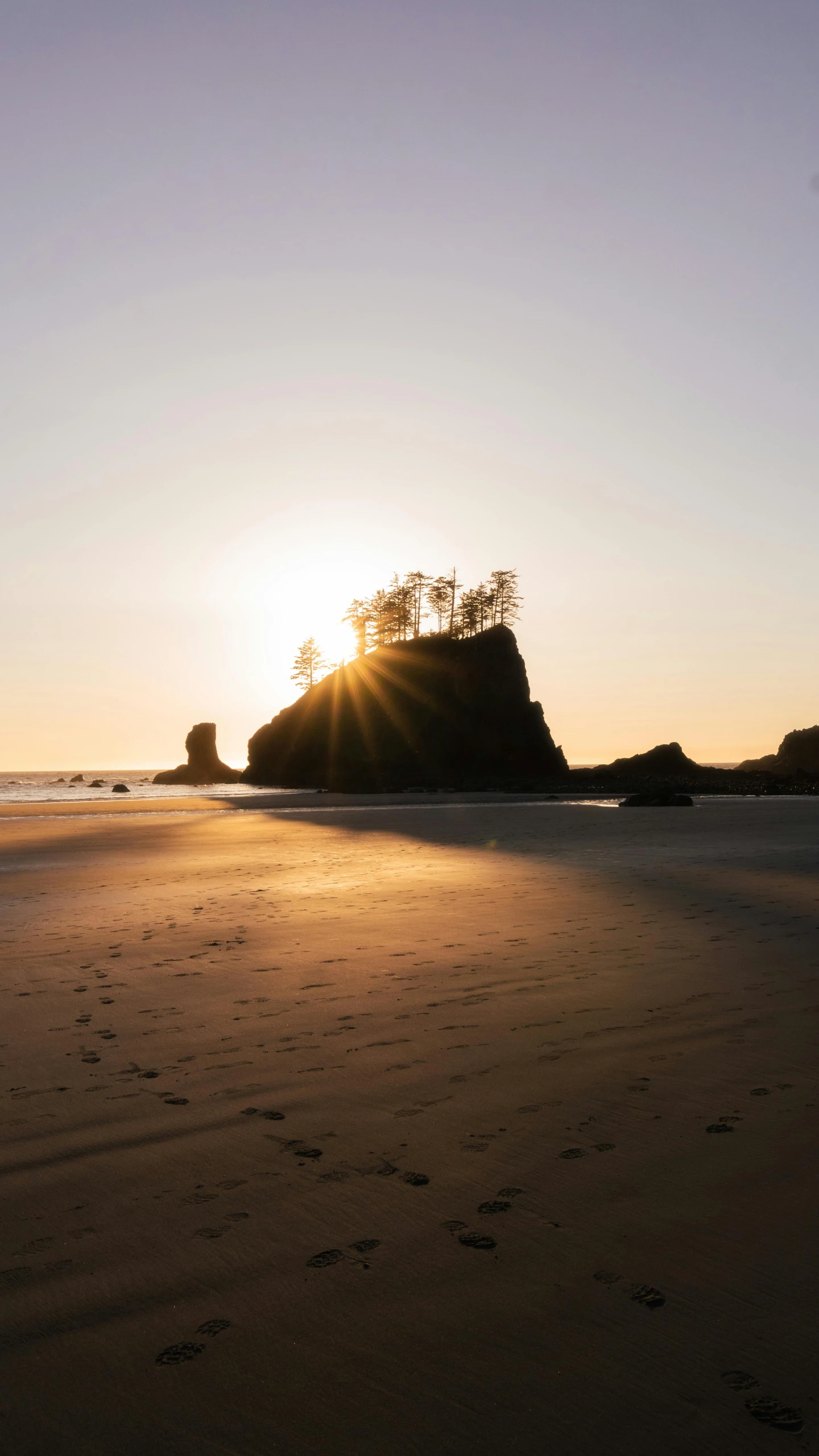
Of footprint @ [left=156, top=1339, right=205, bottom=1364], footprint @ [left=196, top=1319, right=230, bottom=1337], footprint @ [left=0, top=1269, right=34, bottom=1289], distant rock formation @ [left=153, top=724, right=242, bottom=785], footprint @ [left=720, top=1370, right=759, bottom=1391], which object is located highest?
distant rock formation @ [left=153, top=724, right=242, bottom=785]

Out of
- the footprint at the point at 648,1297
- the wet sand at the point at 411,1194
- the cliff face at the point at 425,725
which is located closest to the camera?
the wet sand at the point at 411,1194

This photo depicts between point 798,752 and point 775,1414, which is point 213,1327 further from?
point 798,752

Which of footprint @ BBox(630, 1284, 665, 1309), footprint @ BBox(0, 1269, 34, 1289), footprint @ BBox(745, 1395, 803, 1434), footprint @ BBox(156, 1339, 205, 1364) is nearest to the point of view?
footprint @ BBox(745, 1395, 803, 1434)

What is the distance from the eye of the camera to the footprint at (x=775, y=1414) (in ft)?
7.87

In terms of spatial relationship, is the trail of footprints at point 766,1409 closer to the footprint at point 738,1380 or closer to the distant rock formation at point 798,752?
the footprint at point 738,1380

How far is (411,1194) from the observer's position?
3729mm

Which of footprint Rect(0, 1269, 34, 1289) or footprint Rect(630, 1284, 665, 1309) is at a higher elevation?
footprint Rect(0, 1269, 34, 1289)

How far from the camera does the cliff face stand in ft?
251

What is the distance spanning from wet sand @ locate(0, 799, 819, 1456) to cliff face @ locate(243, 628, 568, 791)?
6311cm

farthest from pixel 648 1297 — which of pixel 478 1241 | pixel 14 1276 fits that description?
pixel 14 1276

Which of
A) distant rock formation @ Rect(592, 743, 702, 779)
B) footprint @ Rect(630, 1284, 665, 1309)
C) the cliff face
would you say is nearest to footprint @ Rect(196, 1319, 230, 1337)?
footprint @ Rect(630, 1284, 665, 1309)

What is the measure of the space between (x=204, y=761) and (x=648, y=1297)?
350ft

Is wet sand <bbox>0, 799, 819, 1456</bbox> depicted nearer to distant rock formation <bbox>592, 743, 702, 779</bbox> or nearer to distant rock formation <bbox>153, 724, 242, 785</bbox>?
distant rock formation <bbox>592, 743, 702, 779</bbox>

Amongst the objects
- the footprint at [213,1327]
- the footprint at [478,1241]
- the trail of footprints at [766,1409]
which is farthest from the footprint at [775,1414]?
the footprint at [213,1327]
